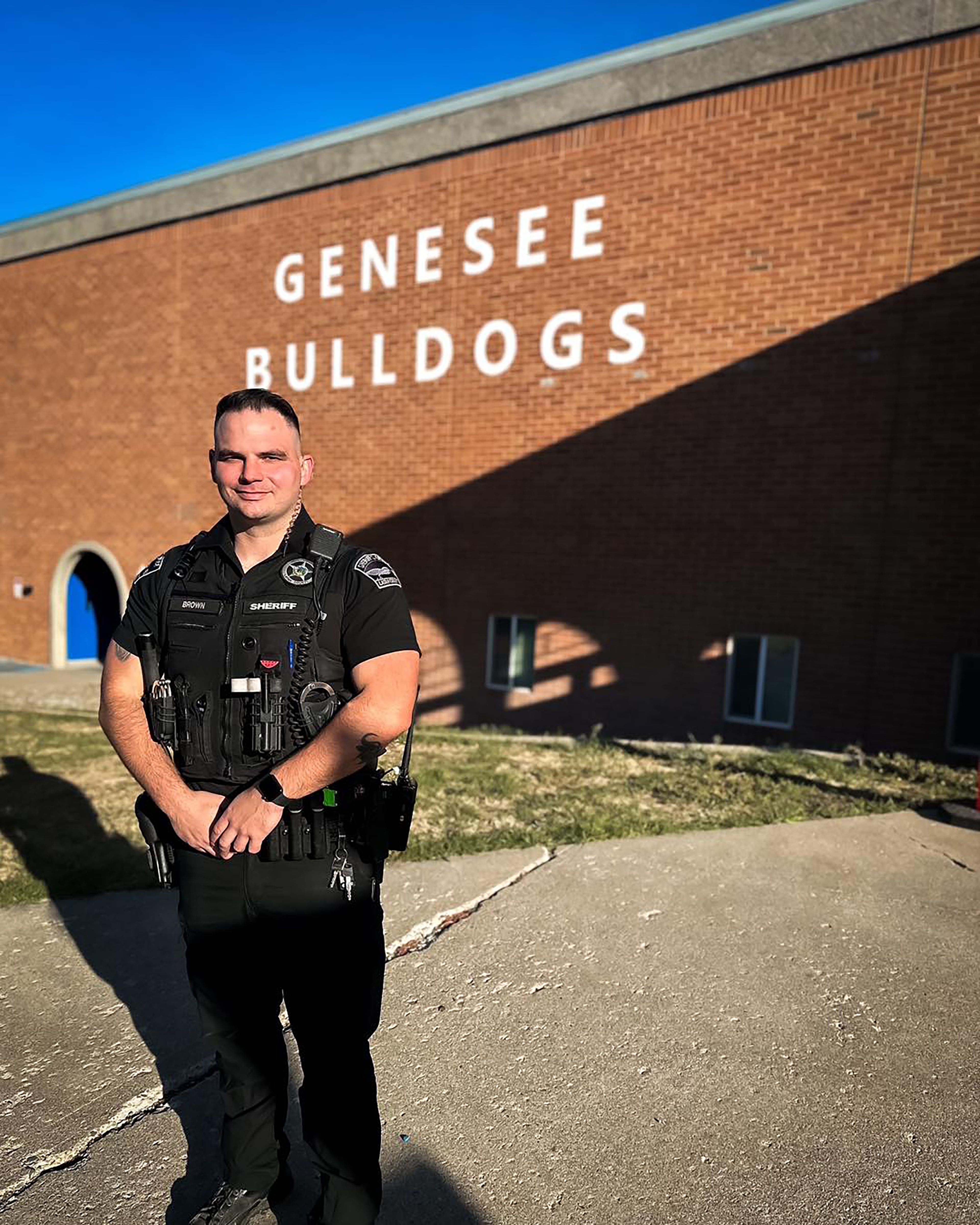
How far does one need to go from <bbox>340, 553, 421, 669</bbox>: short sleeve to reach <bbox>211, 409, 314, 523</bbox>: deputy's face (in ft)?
0.87

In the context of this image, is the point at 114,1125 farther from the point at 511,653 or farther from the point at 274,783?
the point at 511,653

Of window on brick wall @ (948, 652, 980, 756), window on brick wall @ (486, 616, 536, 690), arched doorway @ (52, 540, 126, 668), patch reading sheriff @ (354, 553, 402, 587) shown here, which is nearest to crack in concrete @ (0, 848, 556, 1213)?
patch reading sheriff @ (354, 553, 402, 587)

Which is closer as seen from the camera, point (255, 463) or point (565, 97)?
point (255, 463)

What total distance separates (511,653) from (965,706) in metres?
4.87

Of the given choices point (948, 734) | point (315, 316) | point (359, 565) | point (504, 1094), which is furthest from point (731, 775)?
point (315, 316)

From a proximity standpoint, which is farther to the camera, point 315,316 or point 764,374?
point 315,316

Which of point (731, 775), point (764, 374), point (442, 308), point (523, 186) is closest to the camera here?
point (731, 775)

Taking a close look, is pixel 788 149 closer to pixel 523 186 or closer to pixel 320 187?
pixel 523 186

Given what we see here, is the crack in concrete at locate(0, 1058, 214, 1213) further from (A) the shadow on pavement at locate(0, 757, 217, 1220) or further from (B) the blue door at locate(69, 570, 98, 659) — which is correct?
(B) the blue door at locate(69, 570, 98, 659)

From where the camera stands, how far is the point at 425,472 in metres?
10.1

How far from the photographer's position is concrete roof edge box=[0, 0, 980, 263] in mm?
7129

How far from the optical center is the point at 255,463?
190 centimetres

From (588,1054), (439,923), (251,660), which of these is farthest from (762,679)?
(251,660)

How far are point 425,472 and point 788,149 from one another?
5.32 metres
